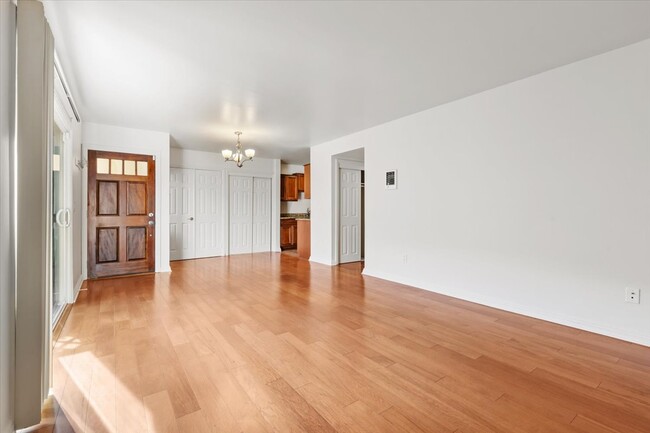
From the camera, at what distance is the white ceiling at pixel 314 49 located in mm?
2252

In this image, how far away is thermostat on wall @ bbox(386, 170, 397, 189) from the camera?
15.9ft

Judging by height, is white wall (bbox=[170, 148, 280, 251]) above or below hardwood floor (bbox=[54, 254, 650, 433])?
above

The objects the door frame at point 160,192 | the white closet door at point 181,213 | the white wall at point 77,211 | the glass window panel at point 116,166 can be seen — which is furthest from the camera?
the white closet door at point 181,213

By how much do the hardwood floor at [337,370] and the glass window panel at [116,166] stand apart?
239 centimetres

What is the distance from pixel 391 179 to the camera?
493 centimetres

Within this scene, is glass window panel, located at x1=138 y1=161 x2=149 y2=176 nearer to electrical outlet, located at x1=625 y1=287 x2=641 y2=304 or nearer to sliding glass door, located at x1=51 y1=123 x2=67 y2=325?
sliding glass door, located at x1=51 y1=123 x2=67 y2=325

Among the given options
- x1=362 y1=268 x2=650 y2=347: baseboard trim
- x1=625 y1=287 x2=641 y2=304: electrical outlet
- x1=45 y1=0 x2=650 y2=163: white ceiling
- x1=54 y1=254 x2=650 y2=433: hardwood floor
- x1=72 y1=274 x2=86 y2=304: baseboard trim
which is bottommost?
x1=54 y1=254 x2=650 y2=433: hardwood floor

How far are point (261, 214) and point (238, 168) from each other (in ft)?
4.40

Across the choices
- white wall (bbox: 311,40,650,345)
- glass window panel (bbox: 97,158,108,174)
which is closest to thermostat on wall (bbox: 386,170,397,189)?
white wall (bbox: 311,40,650,345)

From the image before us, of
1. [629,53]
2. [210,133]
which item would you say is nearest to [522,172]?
[629,53]

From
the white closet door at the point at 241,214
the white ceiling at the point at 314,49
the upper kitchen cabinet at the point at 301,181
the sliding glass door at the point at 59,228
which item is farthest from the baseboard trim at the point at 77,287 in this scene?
the upper kitchen cabinet at the point at 301,181

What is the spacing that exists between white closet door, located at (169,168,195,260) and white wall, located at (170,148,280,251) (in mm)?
239

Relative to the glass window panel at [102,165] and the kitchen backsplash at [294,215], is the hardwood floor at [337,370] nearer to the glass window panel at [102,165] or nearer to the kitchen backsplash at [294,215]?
the glass window panel at [102,165]

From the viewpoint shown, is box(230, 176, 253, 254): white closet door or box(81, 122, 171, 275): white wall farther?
box(230, 176, 253, 254): white closet door
